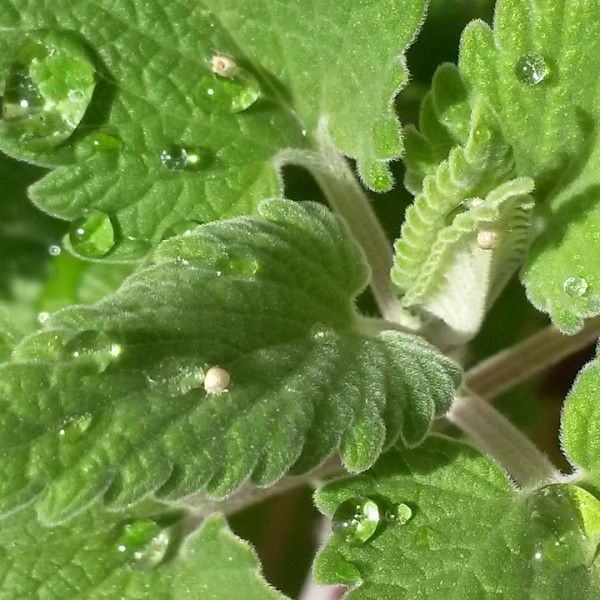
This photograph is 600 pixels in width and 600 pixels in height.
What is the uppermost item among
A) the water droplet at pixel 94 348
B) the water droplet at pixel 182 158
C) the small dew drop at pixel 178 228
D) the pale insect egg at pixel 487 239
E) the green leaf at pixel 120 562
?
the pale insect egg at pixel 487 239

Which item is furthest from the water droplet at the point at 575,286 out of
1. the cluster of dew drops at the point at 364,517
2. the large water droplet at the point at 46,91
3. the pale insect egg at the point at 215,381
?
the large water droplet at the point at 46,91

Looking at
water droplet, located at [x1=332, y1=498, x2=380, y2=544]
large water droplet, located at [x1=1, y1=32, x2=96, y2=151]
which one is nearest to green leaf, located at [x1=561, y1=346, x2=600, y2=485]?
water droplet, located at [x1=332, y1=498, x2=380, y2=544]

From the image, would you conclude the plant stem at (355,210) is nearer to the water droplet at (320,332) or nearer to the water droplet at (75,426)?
the water droplet at (320,332)

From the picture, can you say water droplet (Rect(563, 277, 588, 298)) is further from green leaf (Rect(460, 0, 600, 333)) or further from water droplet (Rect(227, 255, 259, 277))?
water droplet (Rect(227, 255, 259, 277))

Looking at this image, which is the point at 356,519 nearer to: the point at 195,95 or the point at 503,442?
the point at 503,442

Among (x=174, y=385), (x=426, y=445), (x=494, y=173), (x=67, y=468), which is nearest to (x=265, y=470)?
(x=174, y=385)

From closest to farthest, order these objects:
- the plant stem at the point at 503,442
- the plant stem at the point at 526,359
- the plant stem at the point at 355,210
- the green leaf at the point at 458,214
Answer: the green leaf at the point at 458,214, the plant stem at the point at 503,442, the plant stem at the point at 355,210, the plant stem at the point at 526,359
